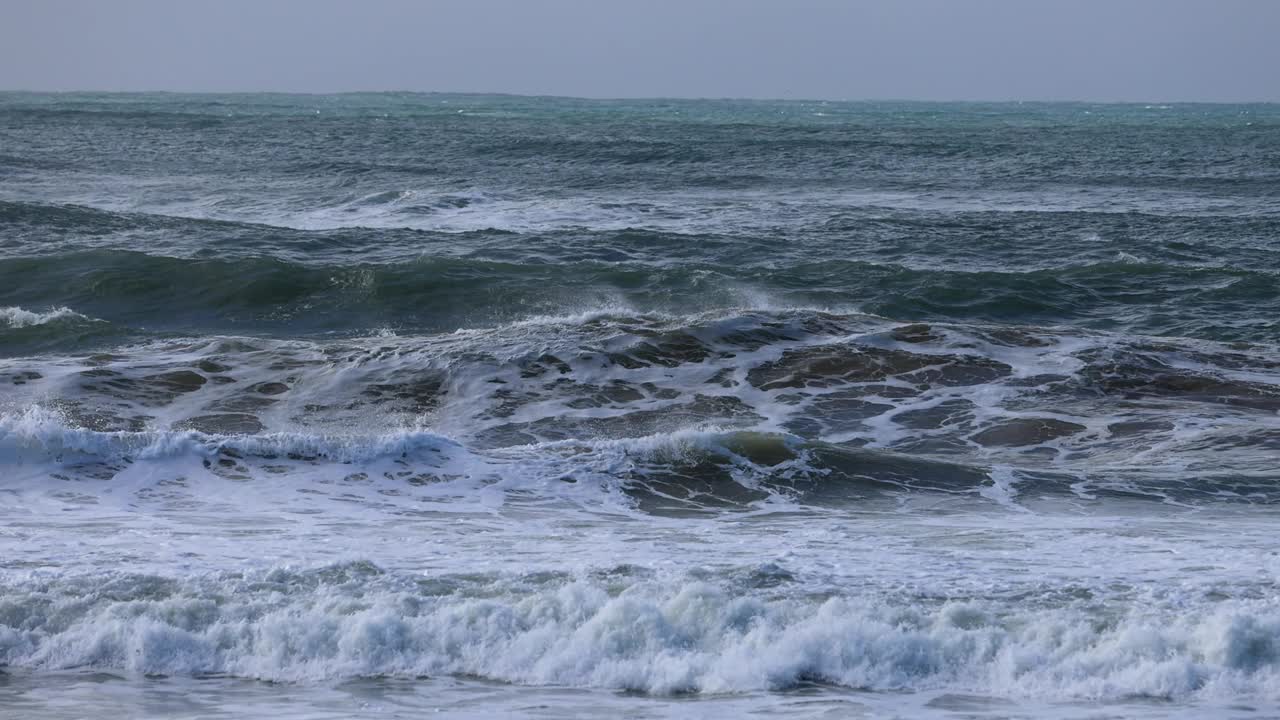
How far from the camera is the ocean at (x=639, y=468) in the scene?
5477 millimetres

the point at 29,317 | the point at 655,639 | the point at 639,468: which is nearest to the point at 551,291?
the point at 29,317

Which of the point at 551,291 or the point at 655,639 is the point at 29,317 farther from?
the point at 655,639

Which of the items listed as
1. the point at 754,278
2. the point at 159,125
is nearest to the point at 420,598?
the point at 754,278

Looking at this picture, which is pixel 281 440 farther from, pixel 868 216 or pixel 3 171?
pixel 3 171

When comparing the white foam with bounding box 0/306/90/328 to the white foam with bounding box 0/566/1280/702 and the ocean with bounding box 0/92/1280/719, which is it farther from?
the white foam with bounding box 0/566/1280/702

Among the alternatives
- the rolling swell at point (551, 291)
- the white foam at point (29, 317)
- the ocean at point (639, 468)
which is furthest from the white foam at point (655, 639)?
the rolling swell at point (551, 291)

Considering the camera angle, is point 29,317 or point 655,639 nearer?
point 655,639

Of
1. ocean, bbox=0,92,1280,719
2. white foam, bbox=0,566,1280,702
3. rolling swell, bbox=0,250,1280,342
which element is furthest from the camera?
rolling swell, bbox=0,250,1280,342

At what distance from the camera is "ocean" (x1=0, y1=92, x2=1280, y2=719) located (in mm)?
5477

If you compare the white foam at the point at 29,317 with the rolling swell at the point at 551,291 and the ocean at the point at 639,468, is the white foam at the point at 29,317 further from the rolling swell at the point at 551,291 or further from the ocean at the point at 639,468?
the rolling swell at the point at 551,291

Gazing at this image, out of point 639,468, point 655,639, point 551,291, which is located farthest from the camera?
point 551,291

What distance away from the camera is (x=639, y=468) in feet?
28.8

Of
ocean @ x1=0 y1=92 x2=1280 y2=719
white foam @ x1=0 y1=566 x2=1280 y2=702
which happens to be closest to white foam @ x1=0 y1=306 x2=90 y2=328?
ocean @ x1=0 y1=92 x2=1280 y2=719

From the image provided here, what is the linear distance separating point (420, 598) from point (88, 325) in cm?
977
